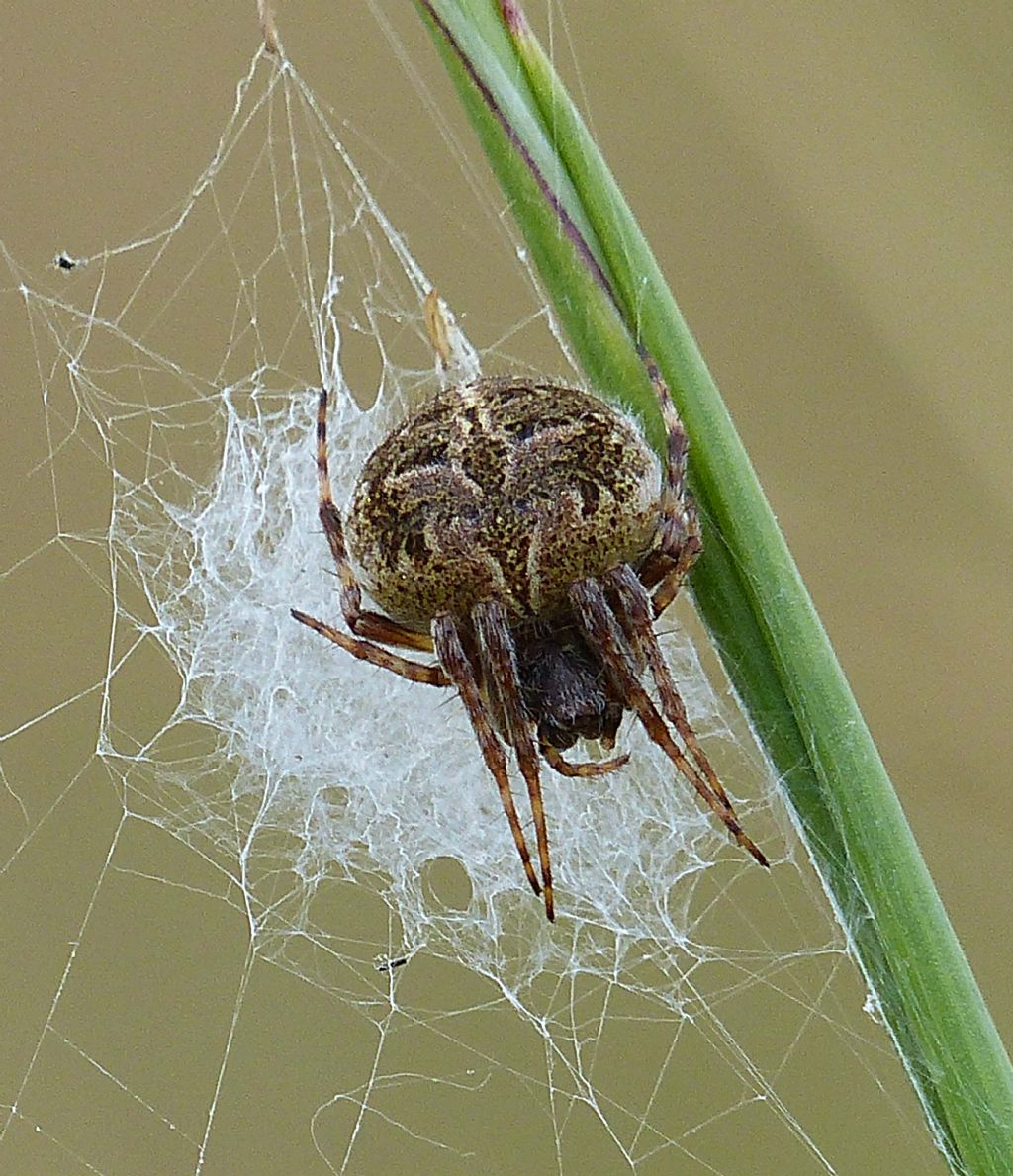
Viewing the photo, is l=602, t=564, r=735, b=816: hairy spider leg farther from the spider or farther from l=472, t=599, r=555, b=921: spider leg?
l=472, t=599, r=555, b=921: spider leg

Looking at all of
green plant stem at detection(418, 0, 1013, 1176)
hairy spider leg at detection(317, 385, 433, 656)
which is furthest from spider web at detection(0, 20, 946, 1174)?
green plant stem at detection(418, 0, 1013, 1176)

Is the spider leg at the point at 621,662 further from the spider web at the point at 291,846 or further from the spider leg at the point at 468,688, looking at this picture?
the spider web at the point at 291,846

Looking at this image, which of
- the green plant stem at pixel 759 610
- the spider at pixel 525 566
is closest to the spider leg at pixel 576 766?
the spider at pixel 525 566

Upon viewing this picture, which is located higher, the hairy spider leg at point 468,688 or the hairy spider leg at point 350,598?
the hairy spider leg at point 350,598

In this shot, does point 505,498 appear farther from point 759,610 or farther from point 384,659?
point 759,610

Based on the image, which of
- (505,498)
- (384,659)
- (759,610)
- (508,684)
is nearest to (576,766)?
(508,684)

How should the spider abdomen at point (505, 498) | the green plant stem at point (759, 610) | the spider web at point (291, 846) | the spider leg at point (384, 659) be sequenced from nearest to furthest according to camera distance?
1. the green plant stem at point (759, 610)
2. the spider abdomen at point (505, 498)
3. the spider leg at point (384, 659)
4. the spider web at point (291, 846)

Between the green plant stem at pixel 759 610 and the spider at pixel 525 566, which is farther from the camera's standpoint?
the spider at pixel 525 566
